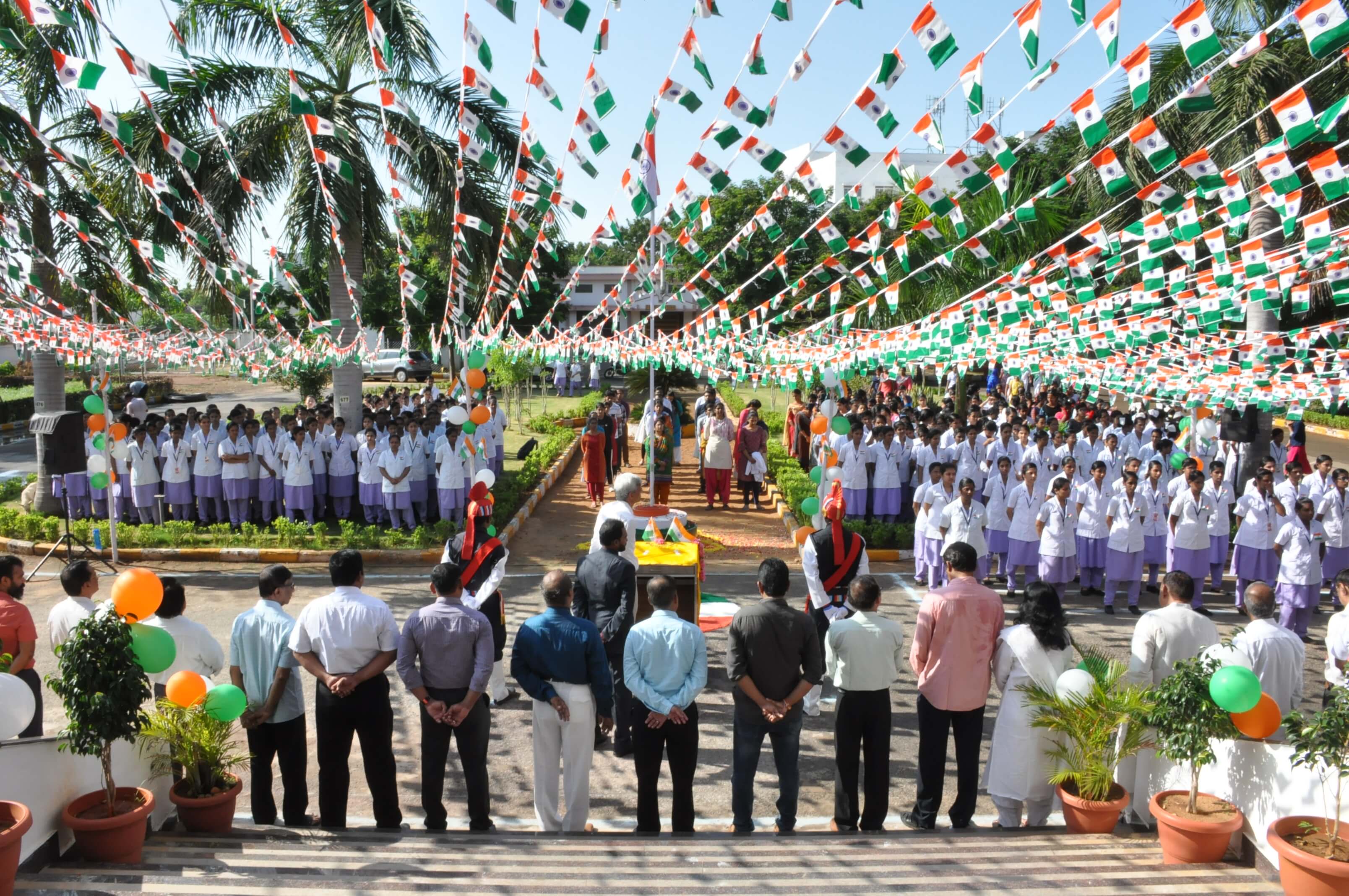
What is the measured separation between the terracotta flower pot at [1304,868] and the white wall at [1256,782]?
0.29 ft

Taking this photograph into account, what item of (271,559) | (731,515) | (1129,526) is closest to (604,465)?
(731,515)

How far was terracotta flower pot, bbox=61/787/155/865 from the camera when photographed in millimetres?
4098

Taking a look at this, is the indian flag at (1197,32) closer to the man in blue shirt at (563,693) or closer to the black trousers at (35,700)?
the man in blue shirt at (563,693)

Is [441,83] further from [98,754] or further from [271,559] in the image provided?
[98,754]

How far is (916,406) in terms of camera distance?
24172 millimetres

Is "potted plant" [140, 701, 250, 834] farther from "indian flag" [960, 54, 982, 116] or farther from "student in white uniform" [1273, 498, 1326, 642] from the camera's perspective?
"student in white uniform" [1273, 498, 1326, 642]

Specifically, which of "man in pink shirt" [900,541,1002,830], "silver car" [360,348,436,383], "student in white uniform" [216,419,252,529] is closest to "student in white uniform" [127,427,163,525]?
"student in white uniform" [216,419,252,529]

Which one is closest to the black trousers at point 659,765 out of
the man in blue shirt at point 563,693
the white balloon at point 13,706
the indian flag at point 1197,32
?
the man in blue shirt at point 563,693

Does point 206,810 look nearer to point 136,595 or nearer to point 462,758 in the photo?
point 136,595

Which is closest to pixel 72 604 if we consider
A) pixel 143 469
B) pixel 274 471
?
pixel 274 471

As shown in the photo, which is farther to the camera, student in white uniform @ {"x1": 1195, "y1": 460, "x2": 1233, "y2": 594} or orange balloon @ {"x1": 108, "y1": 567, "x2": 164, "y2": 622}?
student in white uniform @ {"x1": 1195, "y1": 460, "x2": 1233, "y2": 594}

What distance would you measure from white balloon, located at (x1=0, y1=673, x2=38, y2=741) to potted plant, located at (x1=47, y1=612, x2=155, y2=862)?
0.69 feet

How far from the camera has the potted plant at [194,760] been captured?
461 cm

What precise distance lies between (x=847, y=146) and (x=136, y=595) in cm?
482
